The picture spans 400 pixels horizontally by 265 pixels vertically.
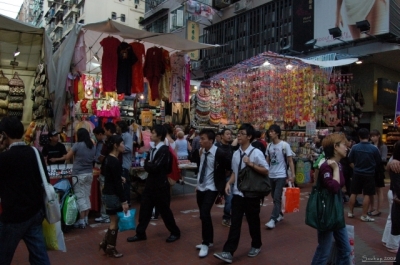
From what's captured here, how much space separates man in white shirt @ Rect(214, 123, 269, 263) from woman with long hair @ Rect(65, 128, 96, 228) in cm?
297

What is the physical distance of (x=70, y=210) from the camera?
583cm

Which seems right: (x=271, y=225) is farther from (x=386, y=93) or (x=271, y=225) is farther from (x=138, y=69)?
(x=386, y=93)

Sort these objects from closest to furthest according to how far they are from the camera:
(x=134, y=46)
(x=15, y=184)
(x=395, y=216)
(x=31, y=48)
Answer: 1. (x=15, y=184)
2. (x=395, y=216)
3. (x=134, y=46)
4. (x=31, y=48)

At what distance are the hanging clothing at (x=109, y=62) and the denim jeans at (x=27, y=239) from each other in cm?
461

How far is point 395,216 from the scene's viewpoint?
420 centimetres

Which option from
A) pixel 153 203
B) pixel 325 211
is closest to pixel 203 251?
pixel 153 203

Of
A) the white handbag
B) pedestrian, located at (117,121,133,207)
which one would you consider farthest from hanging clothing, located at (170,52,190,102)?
the white handbag

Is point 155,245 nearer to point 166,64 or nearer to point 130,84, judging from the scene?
point 130,84

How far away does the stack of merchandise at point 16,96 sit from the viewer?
8680mm

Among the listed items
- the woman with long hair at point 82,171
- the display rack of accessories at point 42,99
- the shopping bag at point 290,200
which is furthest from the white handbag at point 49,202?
the display rack of accessories at point 42,99

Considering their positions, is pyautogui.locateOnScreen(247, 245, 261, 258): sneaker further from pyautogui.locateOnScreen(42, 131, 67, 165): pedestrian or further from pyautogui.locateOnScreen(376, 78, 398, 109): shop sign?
pyautogui.locateOnScreen(376, 78, 398, 109): shop sign

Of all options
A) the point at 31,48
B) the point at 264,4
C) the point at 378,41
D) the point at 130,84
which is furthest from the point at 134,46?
the point at 264,4

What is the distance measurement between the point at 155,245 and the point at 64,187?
202 centimetres

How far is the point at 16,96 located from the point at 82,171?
393cm
